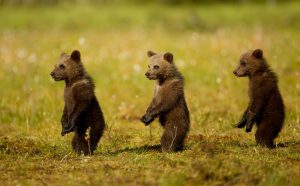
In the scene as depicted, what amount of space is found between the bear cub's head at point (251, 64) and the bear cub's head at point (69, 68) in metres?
2.34

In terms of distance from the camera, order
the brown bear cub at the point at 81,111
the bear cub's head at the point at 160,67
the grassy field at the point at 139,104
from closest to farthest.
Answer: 1. the grassy field at the point at 139,104
2. the brown bear cub at the point at 81,111
3. the bear cub's head at the point at 160,67

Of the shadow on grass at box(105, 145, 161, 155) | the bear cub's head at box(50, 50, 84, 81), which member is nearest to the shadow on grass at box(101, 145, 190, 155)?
the shadow on grass at box(105, 145, 161, 155)

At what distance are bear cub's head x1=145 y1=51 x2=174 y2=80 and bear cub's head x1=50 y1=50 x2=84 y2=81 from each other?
3.22 feet

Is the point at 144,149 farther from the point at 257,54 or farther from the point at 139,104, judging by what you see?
the point at 139,104

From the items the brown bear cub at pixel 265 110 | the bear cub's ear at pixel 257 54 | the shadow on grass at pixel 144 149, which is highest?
the bear cub's ear at pixel 257 54

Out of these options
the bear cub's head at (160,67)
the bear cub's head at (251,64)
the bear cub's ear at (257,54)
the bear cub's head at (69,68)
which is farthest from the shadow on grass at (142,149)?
the bear cub's ear at (257,54)

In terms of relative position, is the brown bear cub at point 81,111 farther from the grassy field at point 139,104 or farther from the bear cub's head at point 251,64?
the bear cub's head at point 251,64

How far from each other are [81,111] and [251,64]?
102 inches

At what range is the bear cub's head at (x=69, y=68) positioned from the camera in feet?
32.3

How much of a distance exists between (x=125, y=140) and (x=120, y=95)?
15.5ft

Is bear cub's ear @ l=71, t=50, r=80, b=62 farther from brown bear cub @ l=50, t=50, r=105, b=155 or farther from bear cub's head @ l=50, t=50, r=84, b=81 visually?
brown bear cub @ l=50, t=50, r=105, b=155

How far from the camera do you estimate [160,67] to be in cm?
1002

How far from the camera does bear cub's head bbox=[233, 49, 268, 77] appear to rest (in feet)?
32.9

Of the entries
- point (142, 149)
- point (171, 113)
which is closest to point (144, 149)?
point (142, 149)
